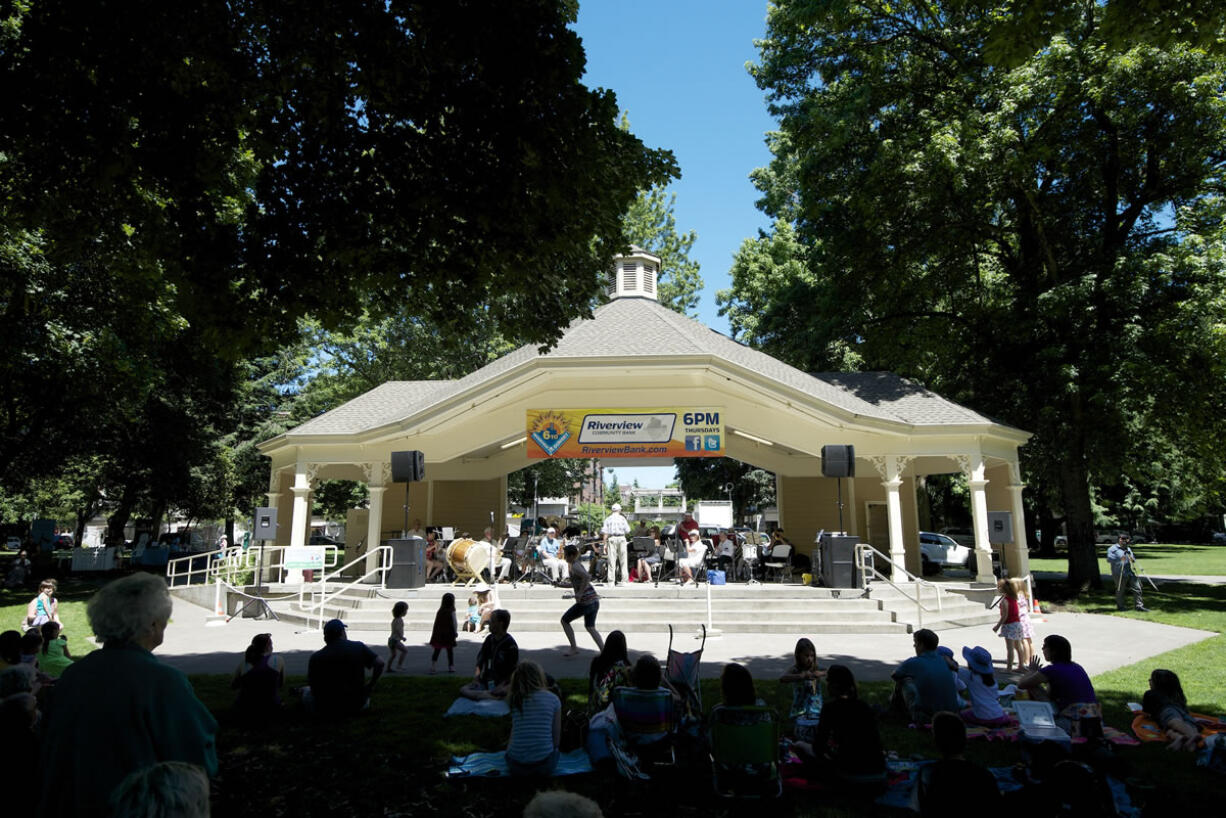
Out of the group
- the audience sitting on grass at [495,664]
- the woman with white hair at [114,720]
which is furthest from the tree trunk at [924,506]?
the woman with white hair at [114,720]

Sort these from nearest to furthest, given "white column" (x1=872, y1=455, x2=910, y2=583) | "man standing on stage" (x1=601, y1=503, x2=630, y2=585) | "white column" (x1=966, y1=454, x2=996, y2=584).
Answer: "man standing on stage" (x1=601, y1=503, x2=630, y2=585) → "white column" (x1=872, y1=455, x2=910, y2=583) → "white column" (x1=966, y1=454, x2=996, y2=584)

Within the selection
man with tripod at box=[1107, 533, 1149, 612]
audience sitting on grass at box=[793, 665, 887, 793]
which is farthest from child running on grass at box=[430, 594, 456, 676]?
man with tripod at box=[1107, 533, 1149, 612]

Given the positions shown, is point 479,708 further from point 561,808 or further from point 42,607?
point 42,607

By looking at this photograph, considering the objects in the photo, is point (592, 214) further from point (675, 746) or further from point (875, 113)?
point (875, 113)

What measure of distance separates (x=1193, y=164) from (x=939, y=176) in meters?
5.51

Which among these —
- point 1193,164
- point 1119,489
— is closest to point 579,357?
point 1193,164

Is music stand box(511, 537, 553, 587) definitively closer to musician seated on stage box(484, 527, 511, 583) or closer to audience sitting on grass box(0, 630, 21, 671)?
musician seated on stage box(484, 527, 511, 583)

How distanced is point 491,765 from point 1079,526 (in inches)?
759

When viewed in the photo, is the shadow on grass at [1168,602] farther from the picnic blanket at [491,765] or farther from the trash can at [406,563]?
the trash can at [406,563]

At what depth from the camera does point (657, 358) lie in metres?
16.7

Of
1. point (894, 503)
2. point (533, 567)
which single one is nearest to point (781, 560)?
point (894, 503)

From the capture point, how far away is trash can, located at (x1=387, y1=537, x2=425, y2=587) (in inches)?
611

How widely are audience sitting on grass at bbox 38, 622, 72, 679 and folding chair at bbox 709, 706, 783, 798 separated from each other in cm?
674

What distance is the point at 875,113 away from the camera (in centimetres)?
2045
